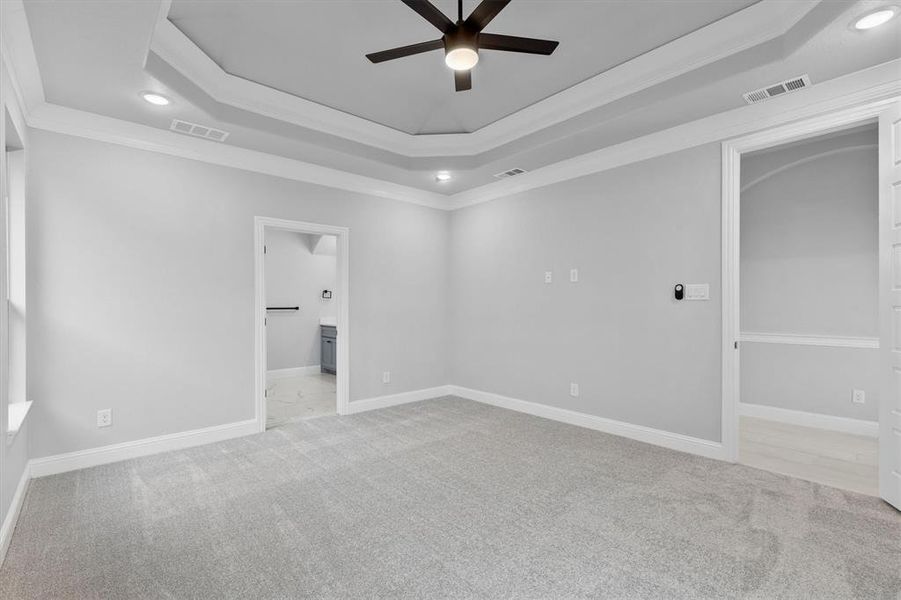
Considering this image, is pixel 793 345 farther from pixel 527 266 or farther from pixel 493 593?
pixel 493 593

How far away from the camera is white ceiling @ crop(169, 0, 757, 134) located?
2.54m

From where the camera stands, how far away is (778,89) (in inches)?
113

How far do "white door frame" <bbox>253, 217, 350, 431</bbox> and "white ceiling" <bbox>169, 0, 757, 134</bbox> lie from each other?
128cm

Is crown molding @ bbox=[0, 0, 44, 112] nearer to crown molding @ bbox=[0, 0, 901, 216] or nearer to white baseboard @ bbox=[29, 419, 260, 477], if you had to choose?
crown molding @ bbox=[0, 0, 901, 216]

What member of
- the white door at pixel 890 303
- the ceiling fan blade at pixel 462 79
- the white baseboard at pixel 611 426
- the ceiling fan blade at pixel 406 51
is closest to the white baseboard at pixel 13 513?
the ceiling fan blade at pixel 406 51

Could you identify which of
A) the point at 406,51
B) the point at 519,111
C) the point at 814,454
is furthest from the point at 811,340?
the point at 406,51

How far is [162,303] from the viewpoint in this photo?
11.6 ft

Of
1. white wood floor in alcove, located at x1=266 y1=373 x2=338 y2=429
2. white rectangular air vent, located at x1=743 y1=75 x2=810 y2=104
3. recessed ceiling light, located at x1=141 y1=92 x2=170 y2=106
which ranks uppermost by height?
white rectangular air vent, located at x1=743 y1=75 x2=810 y2=104

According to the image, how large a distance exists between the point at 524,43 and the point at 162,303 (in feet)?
11.0

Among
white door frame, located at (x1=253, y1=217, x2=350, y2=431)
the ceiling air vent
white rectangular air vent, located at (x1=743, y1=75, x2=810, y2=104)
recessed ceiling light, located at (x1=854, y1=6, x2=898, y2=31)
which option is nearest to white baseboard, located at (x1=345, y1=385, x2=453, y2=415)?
white door frame, located at (x1=253, y1=217, x2=350, y2=431)

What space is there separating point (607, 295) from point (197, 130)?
385cm

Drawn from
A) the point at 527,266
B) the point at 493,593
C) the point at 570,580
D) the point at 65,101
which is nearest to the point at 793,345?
the point at 527,266

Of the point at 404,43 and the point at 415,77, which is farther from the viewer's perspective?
the point at 415,77

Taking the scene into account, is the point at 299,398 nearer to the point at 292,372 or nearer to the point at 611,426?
the point at 292,372
